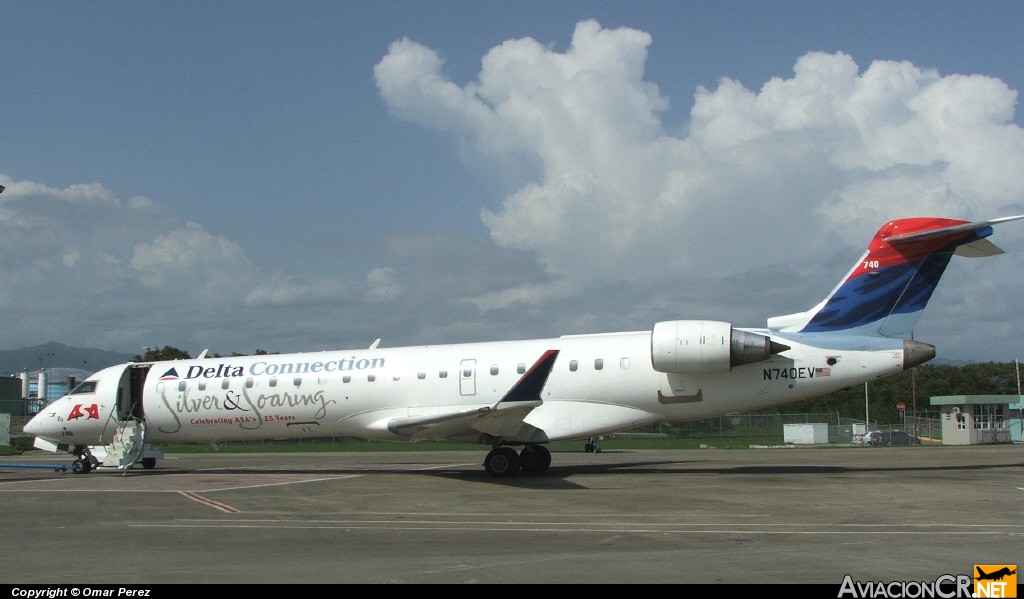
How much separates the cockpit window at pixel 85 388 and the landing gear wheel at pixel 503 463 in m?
11.9

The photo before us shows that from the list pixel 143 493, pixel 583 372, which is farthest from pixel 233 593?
pixel 583 372

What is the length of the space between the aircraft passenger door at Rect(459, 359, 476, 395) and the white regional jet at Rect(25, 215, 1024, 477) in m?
0.03

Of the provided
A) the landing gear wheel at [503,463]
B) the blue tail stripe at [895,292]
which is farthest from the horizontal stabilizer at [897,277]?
the landing gear wheel at [503,463]

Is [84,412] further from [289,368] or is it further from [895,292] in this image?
[895,292]

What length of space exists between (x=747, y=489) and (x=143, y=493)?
1204cm

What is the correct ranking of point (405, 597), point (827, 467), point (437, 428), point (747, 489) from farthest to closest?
point (827, 467)
point (437, 428)
point (747, 489)
point (405, 597)

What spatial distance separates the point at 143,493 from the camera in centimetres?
1734

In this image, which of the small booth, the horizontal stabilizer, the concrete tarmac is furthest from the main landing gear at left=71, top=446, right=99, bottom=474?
the small booth

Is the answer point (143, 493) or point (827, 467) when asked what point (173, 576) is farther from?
point (827, 467)

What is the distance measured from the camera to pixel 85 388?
24.0m

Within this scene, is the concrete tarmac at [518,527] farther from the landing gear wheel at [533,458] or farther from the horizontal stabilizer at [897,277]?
the horizontal stabilizer at [897,277]

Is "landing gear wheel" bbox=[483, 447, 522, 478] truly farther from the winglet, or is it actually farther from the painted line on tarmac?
the painted line on tarmac

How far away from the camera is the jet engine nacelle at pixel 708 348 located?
18953 mm

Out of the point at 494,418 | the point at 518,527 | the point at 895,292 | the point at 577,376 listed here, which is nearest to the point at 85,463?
the point at 494,418
